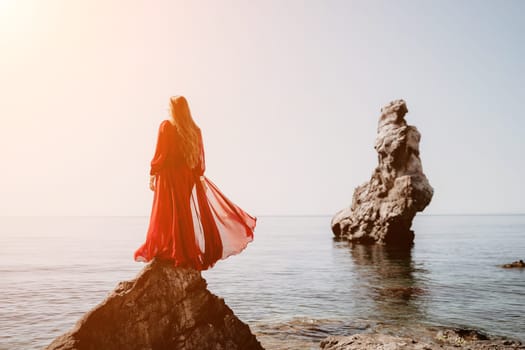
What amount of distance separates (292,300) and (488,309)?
8824 millimetres

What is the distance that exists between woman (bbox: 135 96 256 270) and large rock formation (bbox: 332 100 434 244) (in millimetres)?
41651

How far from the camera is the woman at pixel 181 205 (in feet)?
25.6

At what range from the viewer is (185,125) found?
308 inches

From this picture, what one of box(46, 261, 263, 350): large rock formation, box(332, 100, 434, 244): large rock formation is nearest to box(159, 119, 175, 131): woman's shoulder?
box(46, 261, 263, 350): large rock formation

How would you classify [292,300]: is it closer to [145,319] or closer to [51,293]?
[51,293]

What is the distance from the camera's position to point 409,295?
22703 millimetres

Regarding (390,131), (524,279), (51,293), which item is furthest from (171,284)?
(390,131)

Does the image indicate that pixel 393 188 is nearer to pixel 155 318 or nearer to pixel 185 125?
pixel 185 125

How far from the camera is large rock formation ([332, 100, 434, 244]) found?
4750cm

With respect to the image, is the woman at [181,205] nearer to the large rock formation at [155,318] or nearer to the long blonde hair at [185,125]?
the long blonde hair at [185,125]

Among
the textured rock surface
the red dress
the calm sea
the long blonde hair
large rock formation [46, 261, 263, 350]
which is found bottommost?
the calm sea

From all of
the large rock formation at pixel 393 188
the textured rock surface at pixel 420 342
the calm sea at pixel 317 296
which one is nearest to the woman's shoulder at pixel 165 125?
the textured rock surface at pixel 420 342

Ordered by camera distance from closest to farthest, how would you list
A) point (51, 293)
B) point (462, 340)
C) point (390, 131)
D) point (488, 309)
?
1. point (462, 340)
2. point (488, 309)
3. point (51, 293)
4. point (390, 131)

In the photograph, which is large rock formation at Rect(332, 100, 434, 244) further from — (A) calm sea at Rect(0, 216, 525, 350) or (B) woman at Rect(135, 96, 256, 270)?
(B) woman at Rect(135, 96, 256, 270)
